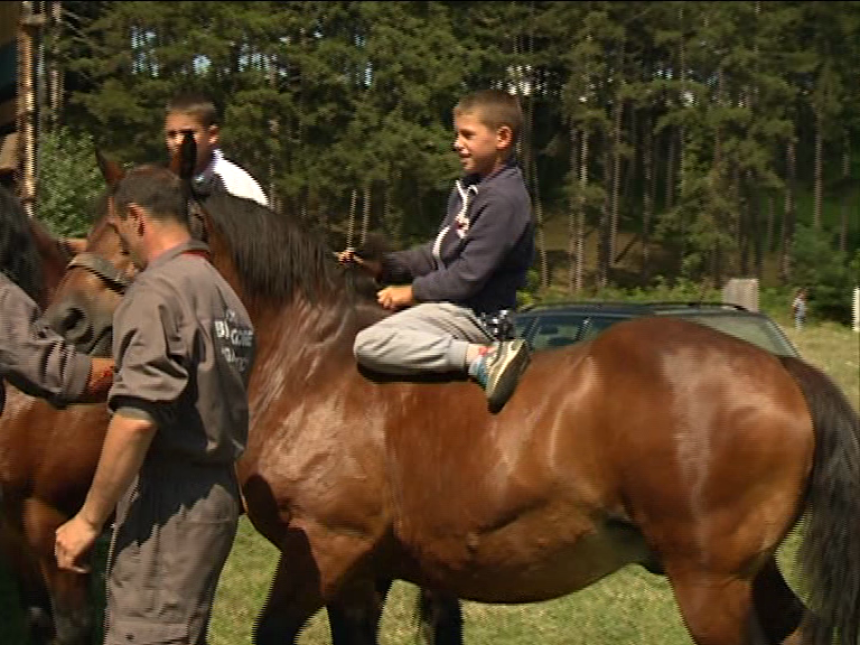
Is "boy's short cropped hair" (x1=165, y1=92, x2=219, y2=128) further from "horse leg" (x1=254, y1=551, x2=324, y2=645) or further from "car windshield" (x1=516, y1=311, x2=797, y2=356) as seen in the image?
"car windshield" (x1=516, y1=311, x2=797, y2=356)

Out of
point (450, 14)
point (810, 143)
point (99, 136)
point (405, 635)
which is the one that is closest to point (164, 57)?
point (99, 136)

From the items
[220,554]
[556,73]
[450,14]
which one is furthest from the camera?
[556,73]

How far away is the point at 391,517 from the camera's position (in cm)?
463

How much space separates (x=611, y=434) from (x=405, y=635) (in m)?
2.99

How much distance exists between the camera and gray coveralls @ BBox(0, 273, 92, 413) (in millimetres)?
3906

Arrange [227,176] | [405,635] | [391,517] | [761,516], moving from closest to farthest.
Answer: [761,516] < [391,517] < [227,176] < [405,635]

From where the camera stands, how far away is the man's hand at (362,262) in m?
5.18

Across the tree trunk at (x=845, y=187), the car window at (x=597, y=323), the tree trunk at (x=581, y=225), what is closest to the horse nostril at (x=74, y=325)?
the car window at (x=597, y=323)

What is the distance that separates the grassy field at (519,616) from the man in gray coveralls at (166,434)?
311 centimetres

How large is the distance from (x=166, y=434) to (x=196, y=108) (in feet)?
7.76

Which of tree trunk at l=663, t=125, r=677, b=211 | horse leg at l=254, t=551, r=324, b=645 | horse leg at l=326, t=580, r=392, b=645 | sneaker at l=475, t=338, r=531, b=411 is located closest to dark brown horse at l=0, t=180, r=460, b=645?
horse leg at l=326, t=580, r=392, b=645

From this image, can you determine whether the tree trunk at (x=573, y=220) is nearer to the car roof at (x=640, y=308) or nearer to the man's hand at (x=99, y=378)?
the car roof at (x=640, y=308)

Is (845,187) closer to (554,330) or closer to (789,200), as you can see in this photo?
(789,200)

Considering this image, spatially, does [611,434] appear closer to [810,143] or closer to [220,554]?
[220,554]
